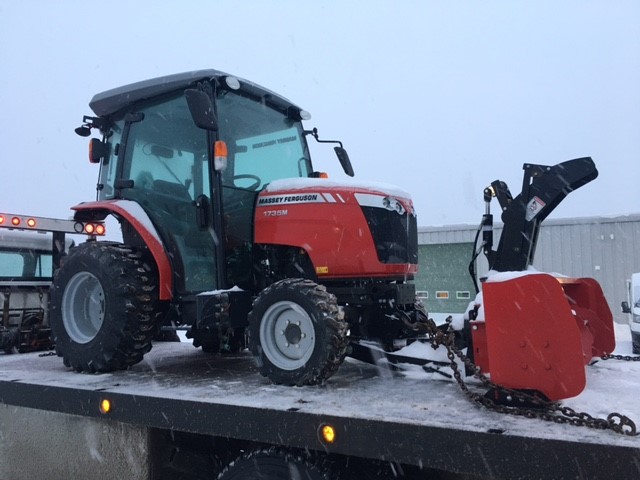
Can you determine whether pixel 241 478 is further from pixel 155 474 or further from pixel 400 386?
pixel 400 386

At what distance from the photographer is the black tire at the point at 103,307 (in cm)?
401

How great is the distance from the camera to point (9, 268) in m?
6.78

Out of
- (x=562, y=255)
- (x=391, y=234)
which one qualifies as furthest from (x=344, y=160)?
(x=562, y=255)

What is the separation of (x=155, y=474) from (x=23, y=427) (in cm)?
106

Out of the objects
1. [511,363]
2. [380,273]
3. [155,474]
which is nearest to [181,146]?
[380,273]

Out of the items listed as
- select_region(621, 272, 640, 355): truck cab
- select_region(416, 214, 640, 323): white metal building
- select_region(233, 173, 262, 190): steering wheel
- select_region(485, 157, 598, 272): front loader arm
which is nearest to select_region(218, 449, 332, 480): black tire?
select_region(485, 157, 598, 272): front loader arm

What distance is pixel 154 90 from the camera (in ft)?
14.4

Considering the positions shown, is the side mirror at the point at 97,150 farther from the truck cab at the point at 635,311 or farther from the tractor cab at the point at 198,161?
the truck cab at the point at 635,311

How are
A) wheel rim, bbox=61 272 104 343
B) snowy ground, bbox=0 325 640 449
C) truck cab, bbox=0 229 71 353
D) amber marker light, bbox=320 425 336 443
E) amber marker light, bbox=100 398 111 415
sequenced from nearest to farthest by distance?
snowy ground, bbox=0 325 640 449 → amber marker light, bbox=320 425 336 443 → amber marker light, bbox=100 398 111 415 → wheel rim, bbox=61 272 104 343 → truck cab, bbox=0 229 71 353

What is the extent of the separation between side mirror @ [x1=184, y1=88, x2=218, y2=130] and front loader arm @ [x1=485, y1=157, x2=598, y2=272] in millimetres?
1986

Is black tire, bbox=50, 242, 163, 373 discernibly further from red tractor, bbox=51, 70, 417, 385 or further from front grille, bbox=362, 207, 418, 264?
front grille, bbox=362, 207, 418, 264

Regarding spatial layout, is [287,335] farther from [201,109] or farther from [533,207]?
[533,207]

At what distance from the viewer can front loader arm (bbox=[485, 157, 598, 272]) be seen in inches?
146

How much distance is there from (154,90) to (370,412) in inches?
116
